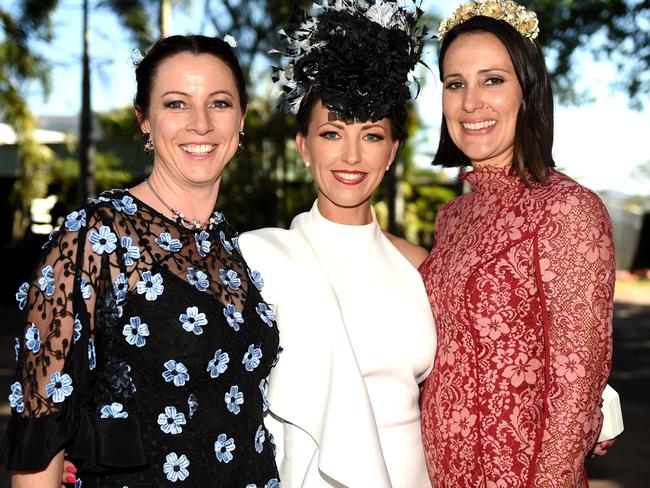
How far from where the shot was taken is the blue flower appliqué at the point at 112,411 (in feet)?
8.03

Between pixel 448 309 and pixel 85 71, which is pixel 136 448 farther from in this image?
pixel 85 71

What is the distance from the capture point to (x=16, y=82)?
1792cm

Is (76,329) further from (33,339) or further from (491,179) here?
(491,179)

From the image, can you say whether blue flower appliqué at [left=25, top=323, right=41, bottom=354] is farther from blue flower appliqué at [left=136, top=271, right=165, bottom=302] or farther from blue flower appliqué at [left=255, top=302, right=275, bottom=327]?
blue flower appliqué at [left=255, top=302, right=275, bottom=327]

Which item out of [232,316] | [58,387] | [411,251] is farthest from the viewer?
[411,251]

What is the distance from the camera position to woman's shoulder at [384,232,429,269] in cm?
352

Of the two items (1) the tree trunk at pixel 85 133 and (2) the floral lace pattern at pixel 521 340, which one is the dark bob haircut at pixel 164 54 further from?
(1) the tree trunk at pixel 85 133

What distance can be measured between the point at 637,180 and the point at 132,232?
103914 millimetres

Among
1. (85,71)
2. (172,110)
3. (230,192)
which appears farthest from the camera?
(230,192)

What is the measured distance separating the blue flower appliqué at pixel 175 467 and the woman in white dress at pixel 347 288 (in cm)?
49

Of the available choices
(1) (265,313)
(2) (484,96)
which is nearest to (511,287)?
(2) (484,96)

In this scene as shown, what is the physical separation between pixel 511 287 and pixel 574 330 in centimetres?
28

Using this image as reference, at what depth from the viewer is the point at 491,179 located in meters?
3.21

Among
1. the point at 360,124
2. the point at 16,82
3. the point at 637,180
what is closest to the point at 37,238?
the point at 16,82
